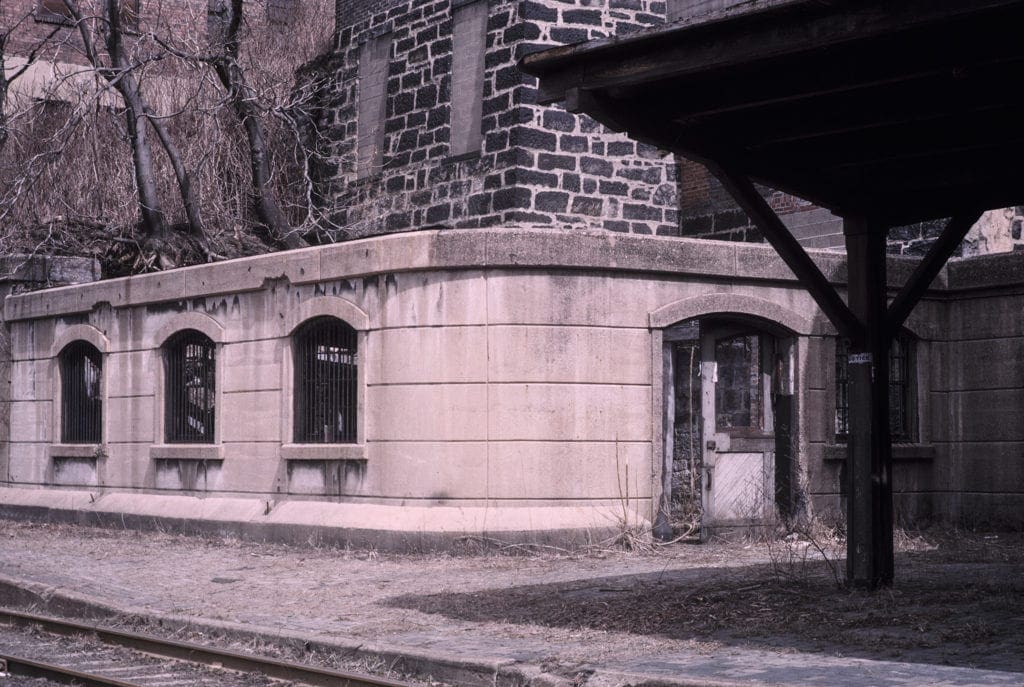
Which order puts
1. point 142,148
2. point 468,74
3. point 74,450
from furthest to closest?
point 142,148 < point 74,450 < point 468,74

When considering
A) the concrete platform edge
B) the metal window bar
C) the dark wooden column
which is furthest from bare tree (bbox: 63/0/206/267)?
the dark wooden column

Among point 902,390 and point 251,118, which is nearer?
point 902,390

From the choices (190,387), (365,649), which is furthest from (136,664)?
(190,387)

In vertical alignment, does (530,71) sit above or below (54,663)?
above

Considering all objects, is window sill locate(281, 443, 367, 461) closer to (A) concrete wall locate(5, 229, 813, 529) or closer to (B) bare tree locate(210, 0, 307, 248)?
(A) concrete wall locate(5, 229, 813, 529)

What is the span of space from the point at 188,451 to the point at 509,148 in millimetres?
5609

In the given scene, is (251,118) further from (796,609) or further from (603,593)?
(796,609)

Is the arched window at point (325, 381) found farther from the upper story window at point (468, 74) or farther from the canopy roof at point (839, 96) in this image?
the canopy roof at point (839, 96)

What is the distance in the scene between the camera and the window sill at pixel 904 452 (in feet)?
52.5

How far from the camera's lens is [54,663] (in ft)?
29.3

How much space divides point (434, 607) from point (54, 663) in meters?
2.89

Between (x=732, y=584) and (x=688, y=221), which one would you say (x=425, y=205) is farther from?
(x=732, y=584)

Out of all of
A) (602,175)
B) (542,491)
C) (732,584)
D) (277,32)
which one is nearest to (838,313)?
(732,584)

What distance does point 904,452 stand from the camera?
16.7m
